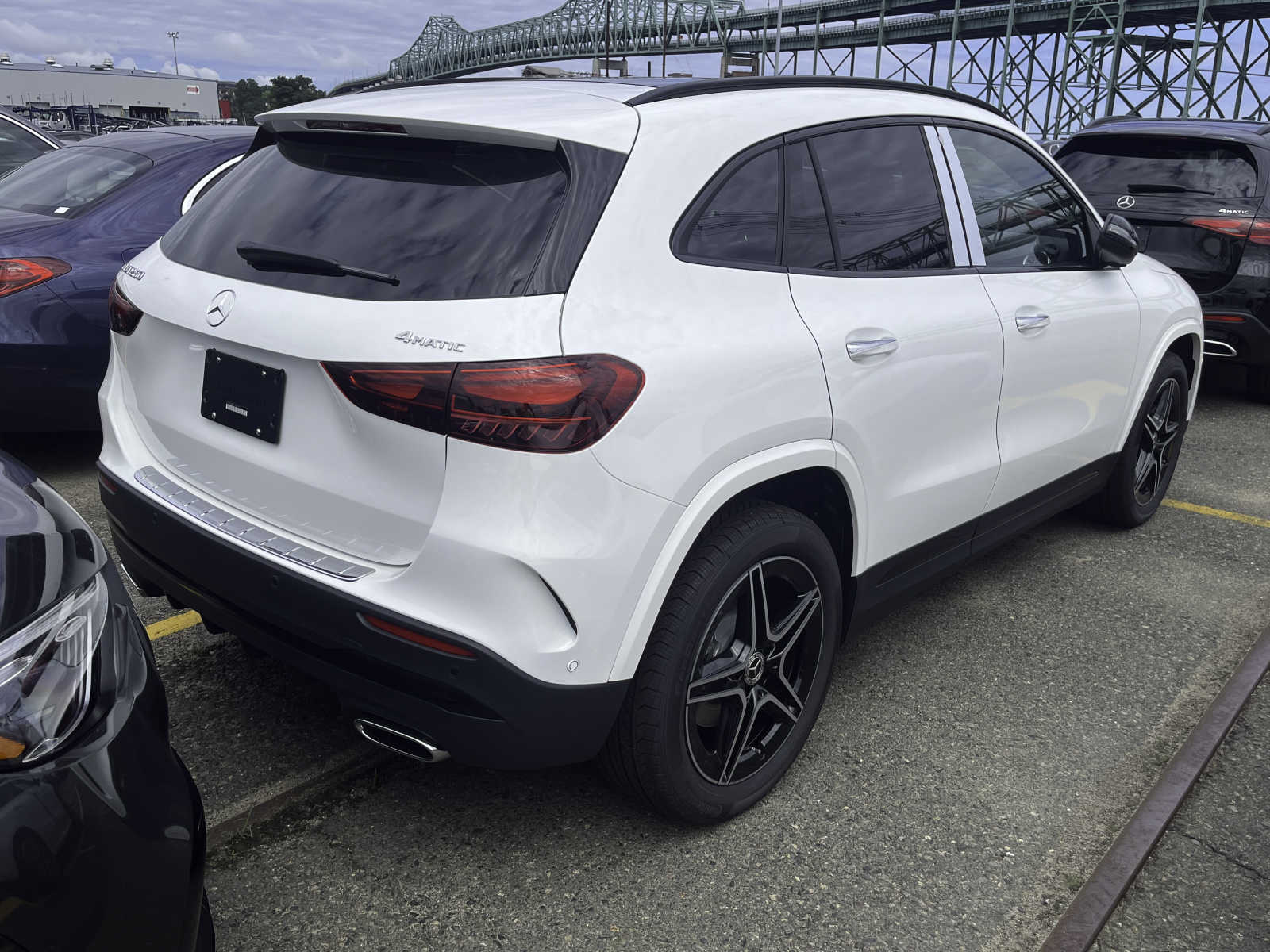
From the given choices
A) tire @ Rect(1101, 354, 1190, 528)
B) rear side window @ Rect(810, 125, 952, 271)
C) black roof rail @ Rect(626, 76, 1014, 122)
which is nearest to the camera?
black roof rail @ Rect(626, 76, 1014, 122)

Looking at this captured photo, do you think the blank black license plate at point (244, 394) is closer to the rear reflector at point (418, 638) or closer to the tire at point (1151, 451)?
the rear reflector at point (418, 638)

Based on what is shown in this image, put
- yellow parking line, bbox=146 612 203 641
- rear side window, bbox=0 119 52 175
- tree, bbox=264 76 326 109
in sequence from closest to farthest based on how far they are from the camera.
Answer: yellow parking line, bbox=146 612 203 641 < rear side window, bbox=0 119 52 175 < tree, bbox=264 76 326 109

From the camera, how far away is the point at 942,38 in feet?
203

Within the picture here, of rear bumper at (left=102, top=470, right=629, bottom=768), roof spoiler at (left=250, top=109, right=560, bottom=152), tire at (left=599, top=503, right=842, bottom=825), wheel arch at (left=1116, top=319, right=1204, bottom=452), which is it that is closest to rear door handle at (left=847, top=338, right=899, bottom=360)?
tire at (left=599, top=503, right=842, bottom=825)

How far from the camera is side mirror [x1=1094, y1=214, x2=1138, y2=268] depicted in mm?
3730

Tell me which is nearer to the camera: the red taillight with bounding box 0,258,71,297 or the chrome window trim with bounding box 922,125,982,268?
the chrome window trim with bounding box 922,125,982,268

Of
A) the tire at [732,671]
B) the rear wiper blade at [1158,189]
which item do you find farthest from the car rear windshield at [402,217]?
the rear wiper blade at [1158,189]

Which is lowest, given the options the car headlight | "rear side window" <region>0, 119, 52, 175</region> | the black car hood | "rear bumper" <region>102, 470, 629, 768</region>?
"rear bumper" <region>102, 470, 629, 768</region>

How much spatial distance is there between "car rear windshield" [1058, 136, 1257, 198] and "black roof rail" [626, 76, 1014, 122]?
12.9ft

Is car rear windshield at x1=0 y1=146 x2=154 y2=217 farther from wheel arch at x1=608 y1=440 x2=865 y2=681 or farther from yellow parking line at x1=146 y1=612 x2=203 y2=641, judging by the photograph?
wheel arch at x1=608 y1=440 x2=865 y2=681

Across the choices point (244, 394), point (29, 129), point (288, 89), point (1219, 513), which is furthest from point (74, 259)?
point (288, 89)

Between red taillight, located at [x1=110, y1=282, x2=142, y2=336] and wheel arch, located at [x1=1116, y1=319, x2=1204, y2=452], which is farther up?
red taillight, located at [x1=110, y1=282, x2=142, y2=336]

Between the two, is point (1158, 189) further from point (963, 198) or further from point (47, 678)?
point (47, 678)

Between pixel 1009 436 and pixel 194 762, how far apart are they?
8.21 ft
